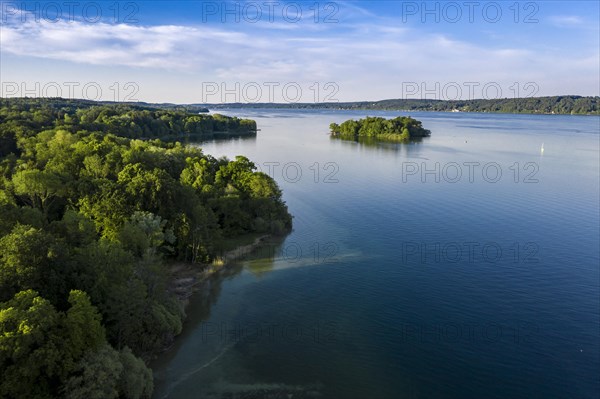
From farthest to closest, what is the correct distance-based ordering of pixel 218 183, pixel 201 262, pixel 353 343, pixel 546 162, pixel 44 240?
pixel 546 162 < pixel 218 183 < pixel 201 262 < pixel 353 343 < pixel 44 240

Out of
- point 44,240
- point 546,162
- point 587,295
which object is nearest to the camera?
point 44,240

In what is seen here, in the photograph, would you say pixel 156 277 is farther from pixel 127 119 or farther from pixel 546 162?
pixel 127 119

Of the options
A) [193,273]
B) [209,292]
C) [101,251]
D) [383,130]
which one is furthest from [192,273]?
[383,130]

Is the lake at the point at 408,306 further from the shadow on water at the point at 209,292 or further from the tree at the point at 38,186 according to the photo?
the tree at the point at 38,186

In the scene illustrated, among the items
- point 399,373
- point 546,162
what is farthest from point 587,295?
point 546,162

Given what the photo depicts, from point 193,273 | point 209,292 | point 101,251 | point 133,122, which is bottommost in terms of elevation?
point 209,292

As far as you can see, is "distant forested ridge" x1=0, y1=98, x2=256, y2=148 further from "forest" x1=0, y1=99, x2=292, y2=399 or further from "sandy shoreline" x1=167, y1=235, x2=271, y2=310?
"sandy shoreline" x1=167, y1=235, x2=271, y2=310

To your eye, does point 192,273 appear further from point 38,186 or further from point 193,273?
point 38,186
